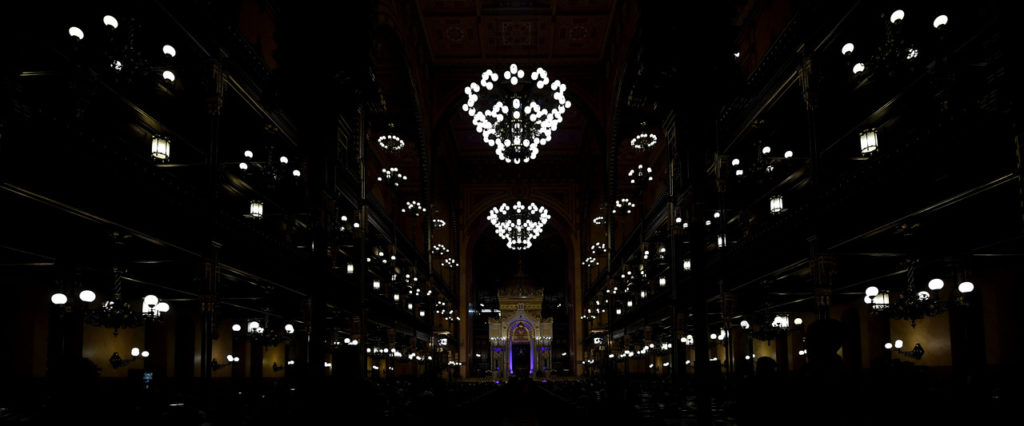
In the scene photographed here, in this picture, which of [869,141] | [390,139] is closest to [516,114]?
[869,141]

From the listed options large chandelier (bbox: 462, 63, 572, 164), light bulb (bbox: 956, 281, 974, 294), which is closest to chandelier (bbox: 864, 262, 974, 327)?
light bulb (bbox: 956, 281, 974, 294)

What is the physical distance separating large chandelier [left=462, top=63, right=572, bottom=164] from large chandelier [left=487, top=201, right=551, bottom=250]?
41.5ft

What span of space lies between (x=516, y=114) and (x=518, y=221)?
14.6 meters

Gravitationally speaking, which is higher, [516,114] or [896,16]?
[516,114]

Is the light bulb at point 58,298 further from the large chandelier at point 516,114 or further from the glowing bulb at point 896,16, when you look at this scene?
the glowing bulb at point 896,16

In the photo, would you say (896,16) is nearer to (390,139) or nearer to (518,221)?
(390,139)

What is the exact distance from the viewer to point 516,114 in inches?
709

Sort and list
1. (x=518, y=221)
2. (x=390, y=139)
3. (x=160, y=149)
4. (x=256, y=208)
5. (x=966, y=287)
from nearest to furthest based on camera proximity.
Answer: (x=966, y=287)
(x=160, y=149)
(x=256, y=208)
(x=390, y=139)
(x=518, y=221)

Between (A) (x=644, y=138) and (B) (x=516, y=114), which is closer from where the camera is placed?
(B) (x=516, y=114)

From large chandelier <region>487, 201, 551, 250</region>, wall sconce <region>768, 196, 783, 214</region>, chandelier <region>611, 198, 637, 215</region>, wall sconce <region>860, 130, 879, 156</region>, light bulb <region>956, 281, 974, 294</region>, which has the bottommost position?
light bulb <region>956, 281, 974, 294</region>

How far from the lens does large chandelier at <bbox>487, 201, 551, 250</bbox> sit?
32.3 metres

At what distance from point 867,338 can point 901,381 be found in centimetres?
1932

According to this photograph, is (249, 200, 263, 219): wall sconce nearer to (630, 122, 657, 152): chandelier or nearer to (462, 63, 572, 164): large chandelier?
(462, 63, 572, 164): large chandelier

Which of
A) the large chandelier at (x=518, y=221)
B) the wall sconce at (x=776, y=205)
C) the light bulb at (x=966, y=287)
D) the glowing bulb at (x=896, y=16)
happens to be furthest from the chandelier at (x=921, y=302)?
the large chandelier at (x=518, y=221)
